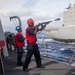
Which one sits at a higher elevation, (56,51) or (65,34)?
(56,51)

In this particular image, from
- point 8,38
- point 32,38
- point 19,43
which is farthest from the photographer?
point 8,38

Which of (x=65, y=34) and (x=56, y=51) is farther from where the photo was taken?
(x=65, y=34)

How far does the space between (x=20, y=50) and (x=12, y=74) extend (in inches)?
72.7

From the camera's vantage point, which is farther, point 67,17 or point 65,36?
point 67,17

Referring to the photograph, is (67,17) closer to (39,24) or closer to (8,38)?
(8,38)

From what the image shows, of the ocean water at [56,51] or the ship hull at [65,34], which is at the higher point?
the ocean water at [56,51]

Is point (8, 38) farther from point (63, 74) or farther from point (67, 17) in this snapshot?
point (67, 17)

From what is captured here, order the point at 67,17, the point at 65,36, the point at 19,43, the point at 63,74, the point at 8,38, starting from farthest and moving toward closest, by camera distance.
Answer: the point at 67,17 → the point at 65,36 → the point at 8,38 → the point at 19,43 → the point at 63,74

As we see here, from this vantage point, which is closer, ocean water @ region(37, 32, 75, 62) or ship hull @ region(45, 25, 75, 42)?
ocean water @ region(37, 32, 75, 62)

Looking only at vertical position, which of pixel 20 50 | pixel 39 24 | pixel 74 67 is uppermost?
pixel 39 24

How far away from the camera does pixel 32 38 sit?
8.81 metres

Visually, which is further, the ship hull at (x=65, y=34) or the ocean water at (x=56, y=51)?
the ship hull at (x=65, y=34)

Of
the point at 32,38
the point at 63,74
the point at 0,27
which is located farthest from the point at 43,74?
the point at 0,27

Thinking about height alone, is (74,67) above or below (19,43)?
below
